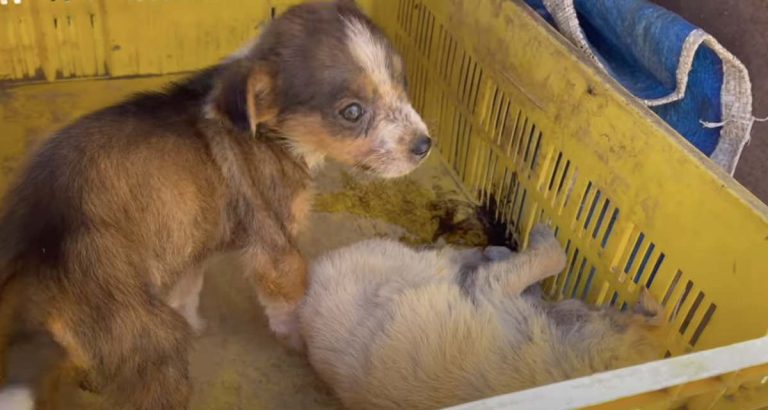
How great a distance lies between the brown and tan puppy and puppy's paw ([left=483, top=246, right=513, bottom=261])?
0.57 metres

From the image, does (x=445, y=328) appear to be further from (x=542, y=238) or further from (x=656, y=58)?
(x=656, y=58)

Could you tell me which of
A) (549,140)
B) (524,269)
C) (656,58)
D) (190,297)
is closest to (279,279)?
(190,297)

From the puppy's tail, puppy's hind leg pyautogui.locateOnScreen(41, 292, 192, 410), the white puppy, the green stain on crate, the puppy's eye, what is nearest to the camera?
the puppy's tail

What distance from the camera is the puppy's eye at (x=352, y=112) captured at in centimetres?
213

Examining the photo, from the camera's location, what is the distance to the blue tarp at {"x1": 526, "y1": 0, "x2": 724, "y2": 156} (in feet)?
7.86

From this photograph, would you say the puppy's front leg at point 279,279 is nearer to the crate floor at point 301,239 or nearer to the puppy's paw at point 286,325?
the puppy's paw at point 286,325

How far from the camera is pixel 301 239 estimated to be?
115 inches

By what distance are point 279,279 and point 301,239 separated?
61 centimetres

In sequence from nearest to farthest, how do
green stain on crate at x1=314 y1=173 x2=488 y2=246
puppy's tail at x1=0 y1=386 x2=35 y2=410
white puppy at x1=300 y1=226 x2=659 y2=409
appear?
puppy's tail at x1=0 y1=386 x2=35 y2=410
white puppy at x1=300 y1=226 x2=659 y2=409
green stain on crate at x1=314 y1=173 x2=488 y2=246

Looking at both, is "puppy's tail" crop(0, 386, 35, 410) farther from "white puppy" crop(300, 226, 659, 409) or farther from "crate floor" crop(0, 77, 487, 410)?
"white puppy" crop(300, 226, 659, 409)

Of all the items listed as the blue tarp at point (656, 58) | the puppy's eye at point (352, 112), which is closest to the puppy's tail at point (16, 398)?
the puppy's eye at point (352, 112)

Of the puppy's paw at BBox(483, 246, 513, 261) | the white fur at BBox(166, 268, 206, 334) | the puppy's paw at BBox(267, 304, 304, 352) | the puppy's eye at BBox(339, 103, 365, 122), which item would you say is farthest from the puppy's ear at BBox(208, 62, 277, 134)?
the puppy's paw at BBox(483, 246, 513, 261)

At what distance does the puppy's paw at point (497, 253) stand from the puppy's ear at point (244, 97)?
940mm

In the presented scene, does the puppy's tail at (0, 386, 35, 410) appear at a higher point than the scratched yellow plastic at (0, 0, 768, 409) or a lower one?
lower
